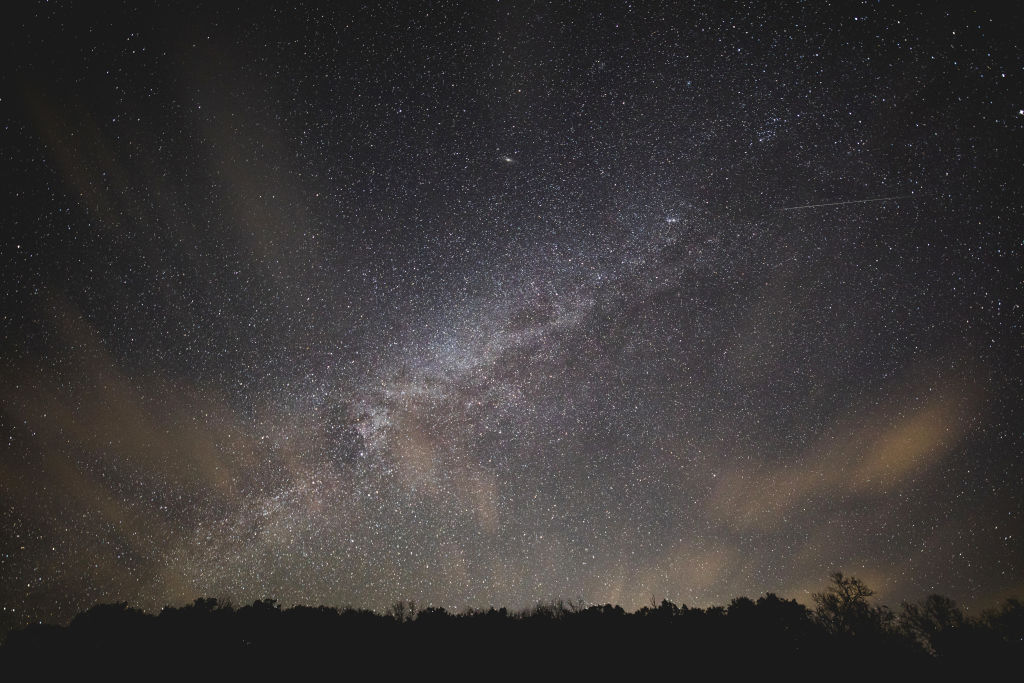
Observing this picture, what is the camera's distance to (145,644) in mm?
19875

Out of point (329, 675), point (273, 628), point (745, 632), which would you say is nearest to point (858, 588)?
point (745, 632)

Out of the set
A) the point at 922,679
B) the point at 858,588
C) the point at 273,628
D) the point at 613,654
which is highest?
the point at 858,588

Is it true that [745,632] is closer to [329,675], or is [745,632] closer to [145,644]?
[329,675]

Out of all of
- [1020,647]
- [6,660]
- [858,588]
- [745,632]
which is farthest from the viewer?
[858,588]

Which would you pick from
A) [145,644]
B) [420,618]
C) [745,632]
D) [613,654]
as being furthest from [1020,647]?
[145,644]

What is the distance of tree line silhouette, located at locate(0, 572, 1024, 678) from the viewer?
1903 cm

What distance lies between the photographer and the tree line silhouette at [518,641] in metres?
19.0

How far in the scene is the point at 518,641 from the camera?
69.9 ft

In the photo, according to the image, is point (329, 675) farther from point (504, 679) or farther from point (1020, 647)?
point (1020, 647)

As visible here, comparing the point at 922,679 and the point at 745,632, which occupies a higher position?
the point at 745,632

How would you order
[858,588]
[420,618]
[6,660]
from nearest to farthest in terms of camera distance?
1. [6,660]
2. [420,618]
3. [858,588]

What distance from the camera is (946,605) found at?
31359 millimetres

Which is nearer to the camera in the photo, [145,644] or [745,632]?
[145,644]

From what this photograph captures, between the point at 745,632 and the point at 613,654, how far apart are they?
7.67 metres
